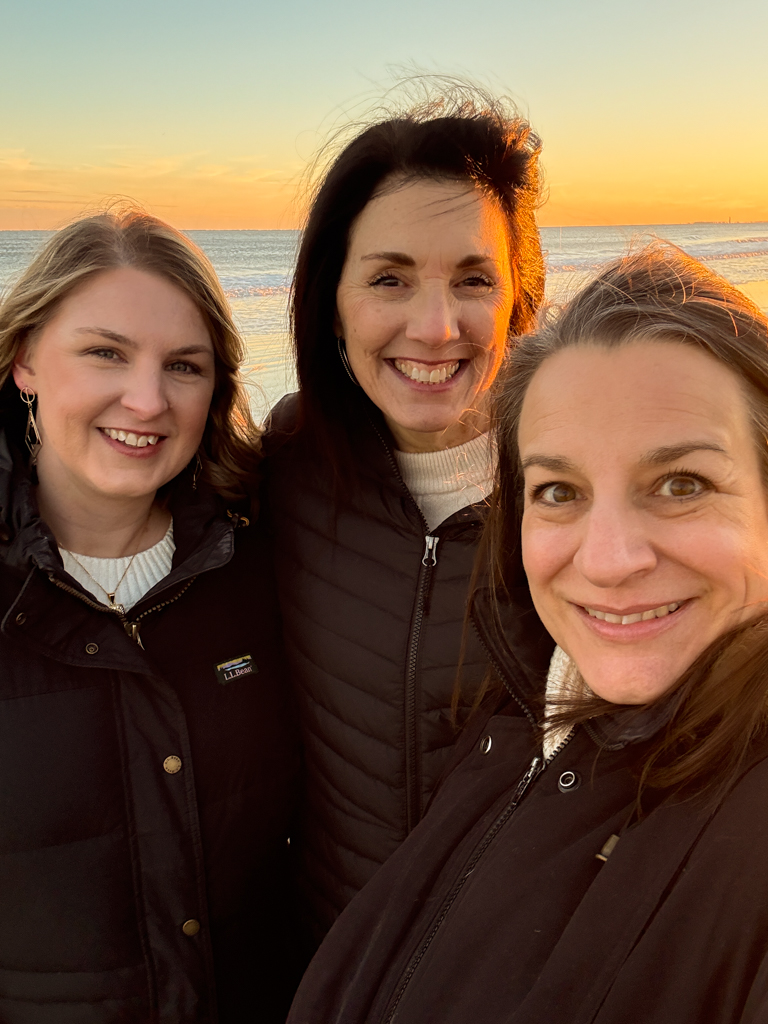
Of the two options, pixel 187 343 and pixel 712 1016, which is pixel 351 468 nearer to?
pixel 187 343

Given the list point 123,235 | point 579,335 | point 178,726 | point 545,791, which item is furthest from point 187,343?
point 545,791

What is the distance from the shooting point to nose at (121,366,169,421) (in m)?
2.35

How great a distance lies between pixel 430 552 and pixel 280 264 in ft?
88.1

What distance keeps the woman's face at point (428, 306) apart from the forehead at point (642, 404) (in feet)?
3.19

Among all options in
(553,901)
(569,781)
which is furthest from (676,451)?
(553,901)

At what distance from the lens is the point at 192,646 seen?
236 cm

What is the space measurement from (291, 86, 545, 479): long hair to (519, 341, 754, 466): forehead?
112 centimetres

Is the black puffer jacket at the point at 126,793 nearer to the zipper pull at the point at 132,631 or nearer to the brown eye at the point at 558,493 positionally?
the zipper pull at the point at 132,631

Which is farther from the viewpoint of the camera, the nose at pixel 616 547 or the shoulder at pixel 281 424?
the shoulder at pixel 281 424

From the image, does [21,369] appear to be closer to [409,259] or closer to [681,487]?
[409,259]

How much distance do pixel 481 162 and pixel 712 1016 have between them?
7.10 ft

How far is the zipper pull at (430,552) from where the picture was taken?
7.43ft

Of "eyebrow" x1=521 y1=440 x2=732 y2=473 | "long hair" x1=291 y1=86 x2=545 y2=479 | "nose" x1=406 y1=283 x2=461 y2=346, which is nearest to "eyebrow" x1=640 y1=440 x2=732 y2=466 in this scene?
"eyebrow" x1=521 y1=440 x2=732 y2=473

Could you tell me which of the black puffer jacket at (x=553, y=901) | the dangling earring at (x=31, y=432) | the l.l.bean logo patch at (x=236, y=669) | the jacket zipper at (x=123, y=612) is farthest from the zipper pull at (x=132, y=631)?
the black puffer jacket at (x=553, y=901)
